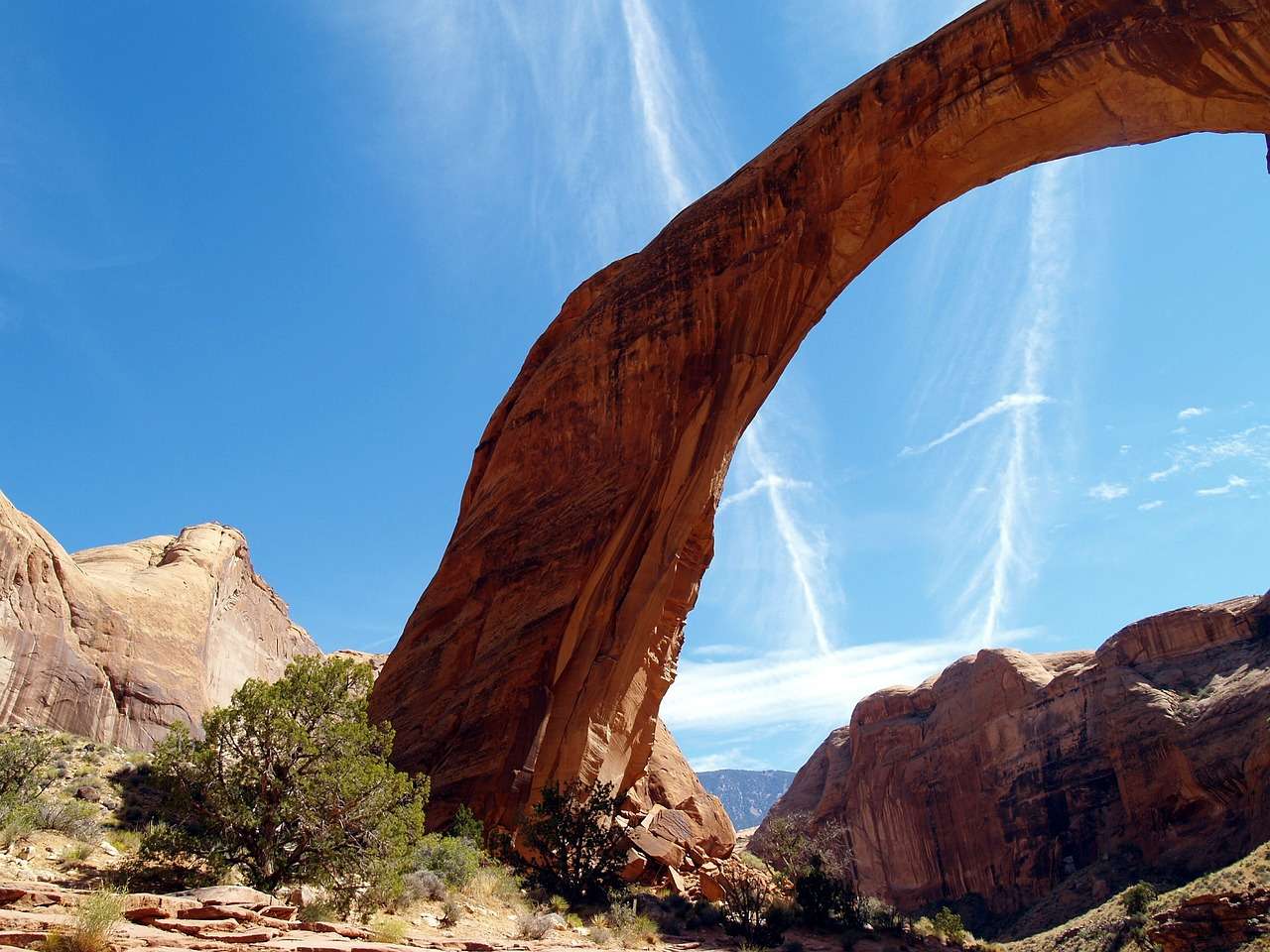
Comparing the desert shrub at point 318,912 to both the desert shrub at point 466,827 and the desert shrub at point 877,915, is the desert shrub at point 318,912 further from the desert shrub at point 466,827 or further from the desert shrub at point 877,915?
the desert shrub at point 877,915

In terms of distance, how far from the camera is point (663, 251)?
22547mm

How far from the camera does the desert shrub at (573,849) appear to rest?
46.9 ft

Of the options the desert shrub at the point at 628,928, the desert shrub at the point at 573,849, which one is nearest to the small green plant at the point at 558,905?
the desert shrub at the point at 628,928

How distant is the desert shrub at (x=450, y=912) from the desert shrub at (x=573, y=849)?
3.59 m

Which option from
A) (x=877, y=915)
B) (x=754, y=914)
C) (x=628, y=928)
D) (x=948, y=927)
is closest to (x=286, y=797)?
(x=628, y=928)

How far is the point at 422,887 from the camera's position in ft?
34.0

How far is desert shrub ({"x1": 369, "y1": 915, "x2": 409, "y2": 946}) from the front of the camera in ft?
25.3

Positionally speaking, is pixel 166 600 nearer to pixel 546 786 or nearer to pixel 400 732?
pixel 400 732

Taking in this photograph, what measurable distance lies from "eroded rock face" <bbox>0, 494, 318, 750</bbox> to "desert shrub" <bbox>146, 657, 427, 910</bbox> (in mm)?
16357

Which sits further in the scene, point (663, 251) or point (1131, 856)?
point (1131, 856)

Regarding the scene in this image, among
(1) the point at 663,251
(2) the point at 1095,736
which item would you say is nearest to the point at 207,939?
(1) the point at 663,251

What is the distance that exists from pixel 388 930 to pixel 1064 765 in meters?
45.7

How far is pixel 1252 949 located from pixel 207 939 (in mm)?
20200

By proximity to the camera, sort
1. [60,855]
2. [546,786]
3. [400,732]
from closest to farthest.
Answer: [60,855], [546,786], [400,732]
